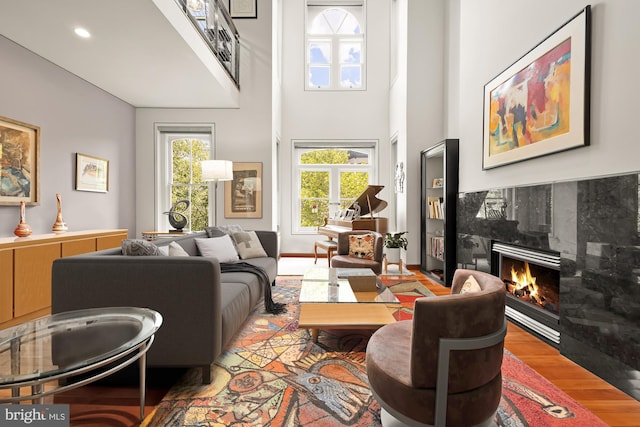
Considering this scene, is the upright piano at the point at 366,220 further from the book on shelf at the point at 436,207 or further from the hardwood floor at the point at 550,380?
the hardwood floor at the point at 550,380

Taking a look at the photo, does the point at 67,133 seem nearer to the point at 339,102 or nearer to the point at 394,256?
the point at 339,102

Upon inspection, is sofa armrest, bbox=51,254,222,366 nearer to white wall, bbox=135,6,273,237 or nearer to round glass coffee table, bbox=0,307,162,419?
round glass coffee table, bbox=0,307,162,419

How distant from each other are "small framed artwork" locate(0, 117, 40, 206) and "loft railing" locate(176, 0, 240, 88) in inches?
86.6

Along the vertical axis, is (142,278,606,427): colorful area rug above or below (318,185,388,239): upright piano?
below

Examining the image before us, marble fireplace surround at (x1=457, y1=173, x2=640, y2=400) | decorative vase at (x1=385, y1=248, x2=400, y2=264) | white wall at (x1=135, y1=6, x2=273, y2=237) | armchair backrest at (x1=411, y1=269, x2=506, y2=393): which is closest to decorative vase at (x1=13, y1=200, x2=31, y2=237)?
white wall at (x1=135, y1=6, x2=273, y2=237)

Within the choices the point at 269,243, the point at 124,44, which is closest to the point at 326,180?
the point at 269,243

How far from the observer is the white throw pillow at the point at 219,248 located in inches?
134

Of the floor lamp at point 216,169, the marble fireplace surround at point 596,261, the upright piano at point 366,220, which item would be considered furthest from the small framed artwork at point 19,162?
the marble fireplace surround at point 596,261

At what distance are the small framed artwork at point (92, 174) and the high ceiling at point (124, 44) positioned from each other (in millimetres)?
1097

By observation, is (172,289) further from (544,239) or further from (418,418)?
(544,239)

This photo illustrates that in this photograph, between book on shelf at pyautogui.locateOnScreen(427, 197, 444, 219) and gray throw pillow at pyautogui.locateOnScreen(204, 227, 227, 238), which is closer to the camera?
gray throw pillow at pyautogui.locateOnScreen(204, 227, 227, 238)

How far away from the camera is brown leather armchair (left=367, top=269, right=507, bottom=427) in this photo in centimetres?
125

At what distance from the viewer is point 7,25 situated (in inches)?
123

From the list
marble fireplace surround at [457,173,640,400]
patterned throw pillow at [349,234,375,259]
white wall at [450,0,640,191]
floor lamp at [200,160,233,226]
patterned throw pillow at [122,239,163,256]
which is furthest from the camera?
floor lamp at [200,160,233,226]
